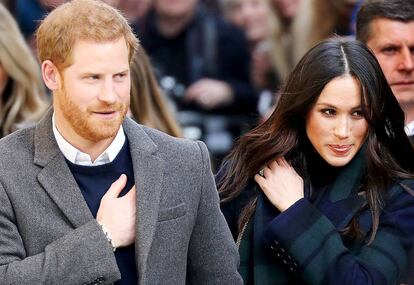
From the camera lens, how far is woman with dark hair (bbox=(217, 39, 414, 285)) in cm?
402

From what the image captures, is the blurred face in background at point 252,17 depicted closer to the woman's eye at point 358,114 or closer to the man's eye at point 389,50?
the man's eye at point 389,50

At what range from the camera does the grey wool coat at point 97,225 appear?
3492 mm

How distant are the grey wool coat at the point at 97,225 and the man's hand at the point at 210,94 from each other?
3209mm

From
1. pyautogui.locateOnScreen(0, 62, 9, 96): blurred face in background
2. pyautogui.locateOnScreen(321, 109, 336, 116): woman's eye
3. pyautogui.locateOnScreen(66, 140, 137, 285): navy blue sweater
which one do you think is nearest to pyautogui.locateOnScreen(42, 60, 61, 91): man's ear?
pyautogui.locateOnScreen(66, 140, 137, 285): navy blue sweater

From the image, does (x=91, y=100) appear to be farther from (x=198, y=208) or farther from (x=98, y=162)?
(x=198, y=208)

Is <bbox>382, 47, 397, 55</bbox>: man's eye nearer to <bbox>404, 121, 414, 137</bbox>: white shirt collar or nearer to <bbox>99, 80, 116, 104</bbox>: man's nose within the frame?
<bbox>404, 121, 414, 137</bbox>: white shirt collar

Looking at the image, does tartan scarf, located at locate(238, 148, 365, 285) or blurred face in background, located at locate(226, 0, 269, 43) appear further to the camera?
blurred face in background, located at locate(226, 0, 269, 43)

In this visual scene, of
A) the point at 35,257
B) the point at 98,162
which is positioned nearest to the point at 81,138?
the point at 98,162

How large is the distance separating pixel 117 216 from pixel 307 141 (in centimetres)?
100

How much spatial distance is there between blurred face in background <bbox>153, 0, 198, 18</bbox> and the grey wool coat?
3.33 metres

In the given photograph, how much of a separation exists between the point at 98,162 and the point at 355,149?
3.38 ft

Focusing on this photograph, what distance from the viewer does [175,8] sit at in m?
7.12

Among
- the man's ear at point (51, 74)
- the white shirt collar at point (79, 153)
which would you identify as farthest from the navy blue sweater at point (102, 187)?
the man's ear at point (51, 74)

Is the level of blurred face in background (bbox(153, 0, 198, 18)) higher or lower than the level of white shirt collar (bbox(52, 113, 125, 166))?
lower
